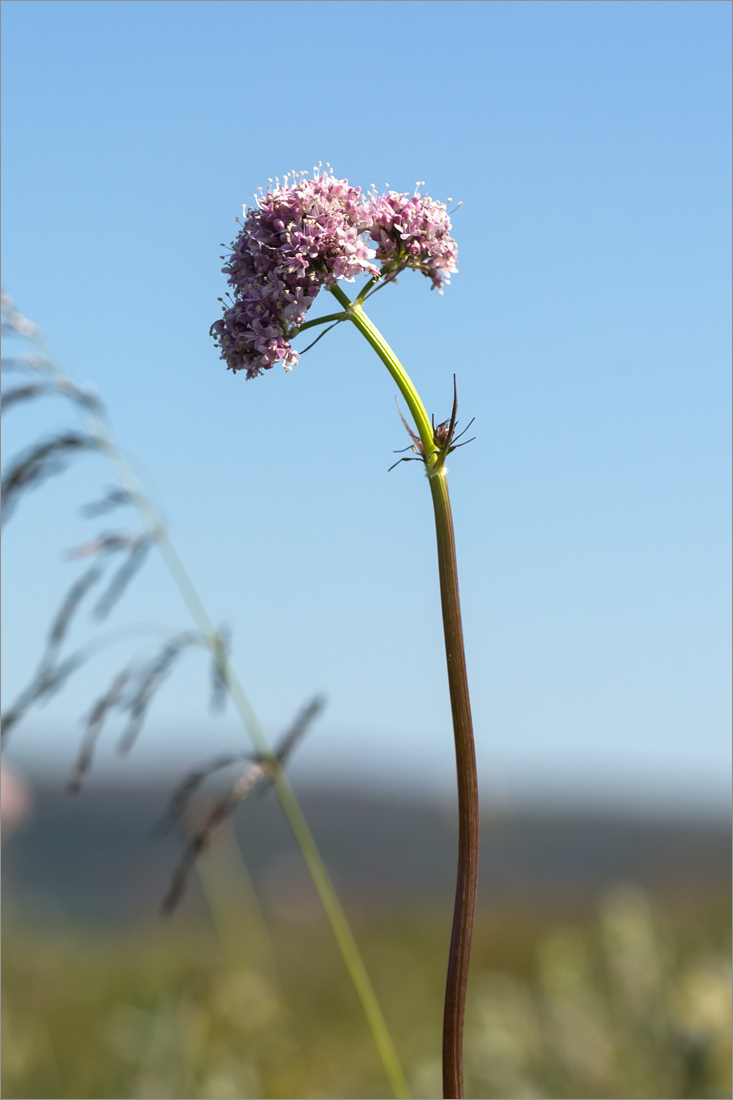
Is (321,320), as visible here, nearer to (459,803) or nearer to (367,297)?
(367,297)

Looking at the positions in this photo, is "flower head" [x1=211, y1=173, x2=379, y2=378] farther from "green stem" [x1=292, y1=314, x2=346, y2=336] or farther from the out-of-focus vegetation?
the out-of-focus vegetation

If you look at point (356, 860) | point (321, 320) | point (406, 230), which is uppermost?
point (406, 230)

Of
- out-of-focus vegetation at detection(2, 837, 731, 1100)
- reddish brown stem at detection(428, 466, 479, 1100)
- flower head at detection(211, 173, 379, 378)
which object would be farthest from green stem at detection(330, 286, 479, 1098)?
A: out-of-focus vegetation at detection(2, 837, 731, 1100)

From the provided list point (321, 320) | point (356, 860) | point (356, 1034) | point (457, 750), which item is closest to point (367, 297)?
point (321, 320)

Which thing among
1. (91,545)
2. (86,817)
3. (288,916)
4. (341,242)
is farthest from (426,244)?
(86,817)

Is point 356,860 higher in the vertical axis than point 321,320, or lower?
lower

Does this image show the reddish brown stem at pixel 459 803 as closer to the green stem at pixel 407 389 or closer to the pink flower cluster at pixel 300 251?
the green stem at pixel 407 389

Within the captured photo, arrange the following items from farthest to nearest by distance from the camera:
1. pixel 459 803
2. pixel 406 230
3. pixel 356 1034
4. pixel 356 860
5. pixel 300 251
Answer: pixel 356 860, pixel 356 1034, pixel 406 230, pixel 300 251, pixel 459 803
